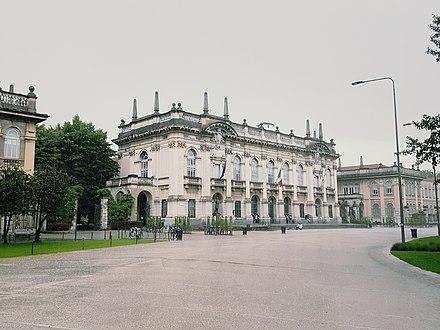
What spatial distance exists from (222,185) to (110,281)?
40.9 metres

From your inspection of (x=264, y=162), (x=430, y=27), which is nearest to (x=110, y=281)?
(x=430, y=27)

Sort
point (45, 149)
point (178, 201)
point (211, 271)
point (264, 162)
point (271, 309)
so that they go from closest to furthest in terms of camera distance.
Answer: point (271, 309), point (211, 271), point (45, 149), point (178, 201), point (264, 162)

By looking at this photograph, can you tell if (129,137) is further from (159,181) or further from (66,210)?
(66,210)

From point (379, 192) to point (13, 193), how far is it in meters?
74.8

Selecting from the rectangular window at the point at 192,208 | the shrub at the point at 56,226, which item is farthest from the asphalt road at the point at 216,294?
the rectangular window at the point at 192,208

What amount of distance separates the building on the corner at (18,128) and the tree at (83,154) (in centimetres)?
1520

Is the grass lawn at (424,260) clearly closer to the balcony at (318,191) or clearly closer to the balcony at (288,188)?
the balcony at (288,188)

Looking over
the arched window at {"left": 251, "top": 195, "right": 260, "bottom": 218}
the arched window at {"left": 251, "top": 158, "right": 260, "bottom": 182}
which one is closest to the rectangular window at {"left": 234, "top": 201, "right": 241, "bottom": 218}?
the arched window at {"left": 251, "top": 195, "right": 260, "bottom": 218}

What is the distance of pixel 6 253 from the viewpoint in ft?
68.5

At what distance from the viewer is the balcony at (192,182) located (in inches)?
1928

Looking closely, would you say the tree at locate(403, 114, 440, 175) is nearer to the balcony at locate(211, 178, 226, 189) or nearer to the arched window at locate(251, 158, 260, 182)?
the balcony at locate(211, 178, 226, 189)

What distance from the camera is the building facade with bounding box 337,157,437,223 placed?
3319 inches

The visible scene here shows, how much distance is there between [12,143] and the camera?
1185 inches

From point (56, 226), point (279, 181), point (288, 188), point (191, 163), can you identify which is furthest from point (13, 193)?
point (288, 188)
